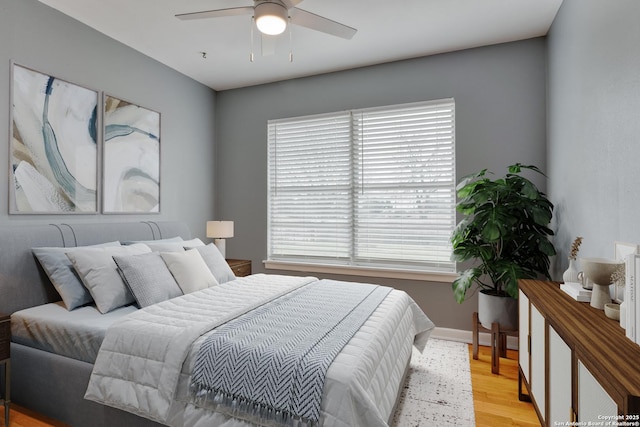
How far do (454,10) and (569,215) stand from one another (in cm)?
183

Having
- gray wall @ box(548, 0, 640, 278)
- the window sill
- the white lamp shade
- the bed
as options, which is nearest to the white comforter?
the bed

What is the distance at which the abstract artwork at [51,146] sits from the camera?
2453mm

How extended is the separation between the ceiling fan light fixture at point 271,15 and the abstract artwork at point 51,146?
180cm

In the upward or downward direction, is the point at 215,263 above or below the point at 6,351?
above

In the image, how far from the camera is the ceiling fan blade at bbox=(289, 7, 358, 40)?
2.21 metres

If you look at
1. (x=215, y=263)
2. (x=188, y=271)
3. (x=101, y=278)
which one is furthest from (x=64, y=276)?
(x=215, y=263)

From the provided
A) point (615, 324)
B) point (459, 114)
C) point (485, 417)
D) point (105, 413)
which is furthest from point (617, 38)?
point (105, 413)

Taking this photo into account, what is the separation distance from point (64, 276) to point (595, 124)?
11.5ft

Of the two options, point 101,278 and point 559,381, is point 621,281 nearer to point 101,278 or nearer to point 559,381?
point 559,381

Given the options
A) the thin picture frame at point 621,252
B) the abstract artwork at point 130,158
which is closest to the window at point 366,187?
the abstract artwork at point 130,158

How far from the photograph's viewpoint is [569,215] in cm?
251

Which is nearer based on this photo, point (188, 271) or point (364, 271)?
point (188, 271)

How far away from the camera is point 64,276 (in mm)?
2281

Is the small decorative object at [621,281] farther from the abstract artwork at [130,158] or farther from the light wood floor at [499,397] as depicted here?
the abstract artwork at [130,158]
